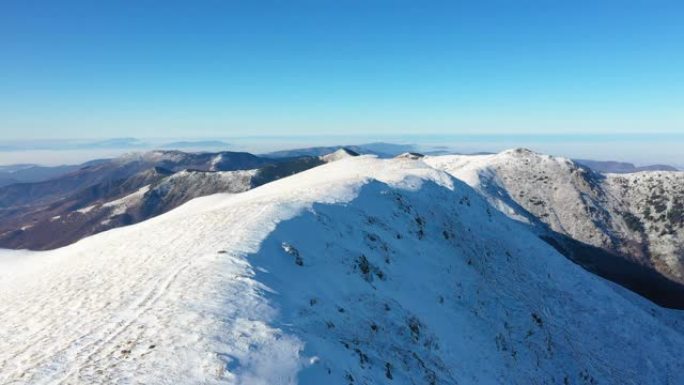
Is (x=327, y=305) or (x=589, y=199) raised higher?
(x=327, y=305)

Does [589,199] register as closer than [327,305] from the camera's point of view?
No

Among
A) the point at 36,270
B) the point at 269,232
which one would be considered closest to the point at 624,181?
the point at 269,232

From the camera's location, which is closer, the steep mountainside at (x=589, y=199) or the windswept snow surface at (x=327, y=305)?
the windswept snow surface at (x=327, y=305)

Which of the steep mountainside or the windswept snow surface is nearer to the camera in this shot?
the windswept snow surface

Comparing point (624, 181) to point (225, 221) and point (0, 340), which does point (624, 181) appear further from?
point (0, 340)
